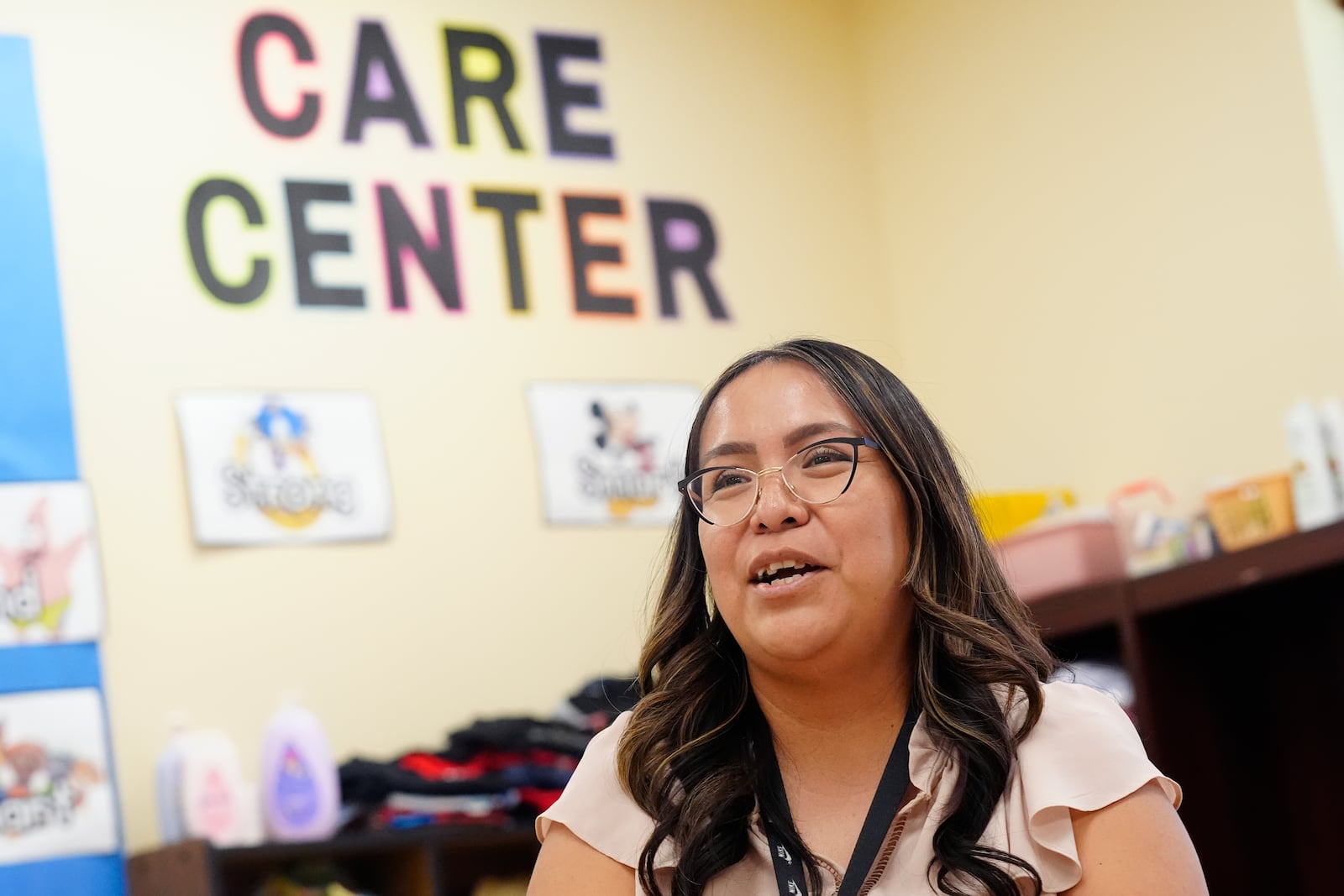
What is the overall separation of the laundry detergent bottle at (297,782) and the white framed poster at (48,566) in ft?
1.44

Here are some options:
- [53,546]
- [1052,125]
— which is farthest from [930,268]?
[53,546]

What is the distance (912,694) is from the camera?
1665mm

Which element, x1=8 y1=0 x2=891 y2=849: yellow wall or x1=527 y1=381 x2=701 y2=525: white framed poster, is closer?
x1=8 y1=0 x2=891 y2=849: yellow wall

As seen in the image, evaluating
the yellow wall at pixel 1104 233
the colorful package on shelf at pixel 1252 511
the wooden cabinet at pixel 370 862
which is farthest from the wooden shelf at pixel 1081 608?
the wooden cabinet at pixel 370 862

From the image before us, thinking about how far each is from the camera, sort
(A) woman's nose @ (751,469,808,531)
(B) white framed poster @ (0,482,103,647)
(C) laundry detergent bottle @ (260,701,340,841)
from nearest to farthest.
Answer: (A) woman's nose @ (751,469,808,531), (C) laundry detergent bottle @ (260,701,340,841), (B) white framed poster @ (0,482,103,647)

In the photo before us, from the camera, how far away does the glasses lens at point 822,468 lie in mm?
1618

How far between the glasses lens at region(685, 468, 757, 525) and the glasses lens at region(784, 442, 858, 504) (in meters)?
0.04

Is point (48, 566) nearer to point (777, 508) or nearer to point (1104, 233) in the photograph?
point (777, 508)

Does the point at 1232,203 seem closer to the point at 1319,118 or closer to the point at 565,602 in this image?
the point at 1319,118

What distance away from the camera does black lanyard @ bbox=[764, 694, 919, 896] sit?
5.04ft

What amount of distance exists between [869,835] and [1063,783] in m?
0.18

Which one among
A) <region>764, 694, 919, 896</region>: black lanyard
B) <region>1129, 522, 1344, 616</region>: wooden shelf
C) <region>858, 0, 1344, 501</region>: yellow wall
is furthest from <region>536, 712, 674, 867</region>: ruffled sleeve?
<region>858, 0, 1344, 501</region>: yellow wall

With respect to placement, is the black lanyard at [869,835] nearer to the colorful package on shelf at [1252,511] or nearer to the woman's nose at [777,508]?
the woman's nose at [777,508]

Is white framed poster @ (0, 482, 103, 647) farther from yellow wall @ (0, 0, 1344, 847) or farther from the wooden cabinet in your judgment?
the wooden cabinet
